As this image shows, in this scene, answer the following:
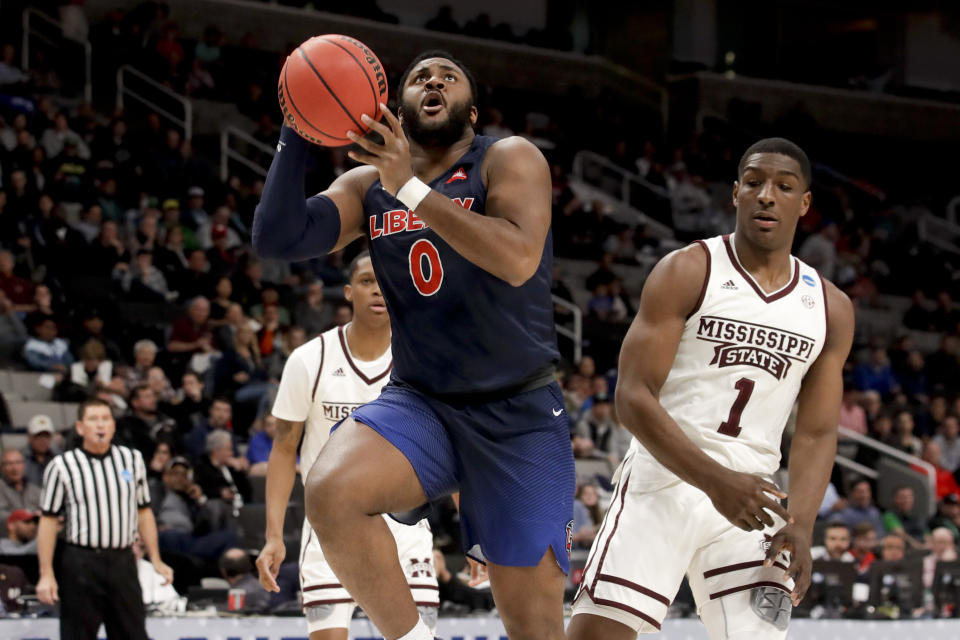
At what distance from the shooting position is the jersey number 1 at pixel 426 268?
3.91m

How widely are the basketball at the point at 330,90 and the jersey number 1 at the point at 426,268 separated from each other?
0.41 metres

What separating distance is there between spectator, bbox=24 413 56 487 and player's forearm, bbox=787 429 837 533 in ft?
22.7

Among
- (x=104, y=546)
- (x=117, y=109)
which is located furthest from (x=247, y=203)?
(x=104, y=546)

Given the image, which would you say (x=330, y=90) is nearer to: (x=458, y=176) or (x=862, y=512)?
(x=458, y=176)

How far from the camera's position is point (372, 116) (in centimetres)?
372

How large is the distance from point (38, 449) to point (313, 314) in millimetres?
3539

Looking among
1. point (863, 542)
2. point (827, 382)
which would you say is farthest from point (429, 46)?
point (827, 382)

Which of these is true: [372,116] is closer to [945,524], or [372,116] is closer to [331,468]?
[331,468]

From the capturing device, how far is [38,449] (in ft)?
32.4

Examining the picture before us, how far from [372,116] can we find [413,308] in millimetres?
618

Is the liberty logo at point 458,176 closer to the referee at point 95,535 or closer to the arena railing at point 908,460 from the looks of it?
the referee at point 95,535

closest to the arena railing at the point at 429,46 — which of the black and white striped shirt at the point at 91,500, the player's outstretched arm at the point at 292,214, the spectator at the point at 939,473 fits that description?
the spectator at the point at 939,473

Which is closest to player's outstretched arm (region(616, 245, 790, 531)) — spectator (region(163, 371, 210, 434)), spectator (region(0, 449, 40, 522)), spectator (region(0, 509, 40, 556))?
spectator (region(0, 509, 40, 556))

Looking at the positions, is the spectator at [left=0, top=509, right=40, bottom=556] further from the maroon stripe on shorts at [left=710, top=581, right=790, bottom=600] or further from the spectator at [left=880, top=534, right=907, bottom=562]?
the spectator at [left=880, top=534, right=907, bottom=562]
